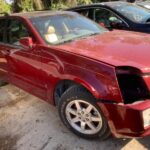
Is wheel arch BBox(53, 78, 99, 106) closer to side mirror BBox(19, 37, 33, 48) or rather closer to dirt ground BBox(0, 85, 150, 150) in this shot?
dirt ground BBox(0, 85, 150, 150)

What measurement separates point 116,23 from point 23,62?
2952 millimetres

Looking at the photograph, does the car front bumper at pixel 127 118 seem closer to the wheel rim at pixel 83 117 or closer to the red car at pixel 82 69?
the red car at pixel 82 69

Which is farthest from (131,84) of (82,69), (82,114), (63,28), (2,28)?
(2,28)

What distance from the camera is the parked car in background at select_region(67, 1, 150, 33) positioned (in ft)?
20.9

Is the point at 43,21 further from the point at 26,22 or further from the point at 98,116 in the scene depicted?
the point at 98,116

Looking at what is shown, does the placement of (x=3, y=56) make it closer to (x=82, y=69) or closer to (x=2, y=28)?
(x=2, y=28)

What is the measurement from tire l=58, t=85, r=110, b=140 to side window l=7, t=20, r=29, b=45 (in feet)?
4.46

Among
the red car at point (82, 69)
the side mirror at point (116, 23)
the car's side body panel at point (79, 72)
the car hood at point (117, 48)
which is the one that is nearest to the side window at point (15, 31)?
the red car at point (82, 69)

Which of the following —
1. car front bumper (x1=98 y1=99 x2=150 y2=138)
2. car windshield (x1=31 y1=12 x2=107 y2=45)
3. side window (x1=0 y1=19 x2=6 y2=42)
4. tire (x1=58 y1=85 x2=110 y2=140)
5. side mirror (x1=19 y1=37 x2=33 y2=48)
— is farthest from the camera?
side window (x1=0 y1=19 x2=6 y2=42)

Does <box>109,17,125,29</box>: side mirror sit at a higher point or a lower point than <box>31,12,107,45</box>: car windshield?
lower

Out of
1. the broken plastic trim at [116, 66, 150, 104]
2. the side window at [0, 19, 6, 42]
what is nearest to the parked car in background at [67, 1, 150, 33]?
the side window at [0, 19, 6, 42]

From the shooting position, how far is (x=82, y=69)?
3.39 metres

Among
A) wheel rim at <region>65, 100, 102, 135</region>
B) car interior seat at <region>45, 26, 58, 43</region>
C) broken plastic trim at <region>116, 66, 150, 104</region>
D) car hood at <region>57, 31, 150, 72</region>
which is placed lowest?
wheel rim at <region>65, 100, 102, 135</region>

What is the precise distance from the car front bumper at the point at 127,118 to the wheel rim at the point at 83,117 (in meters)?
0.24
